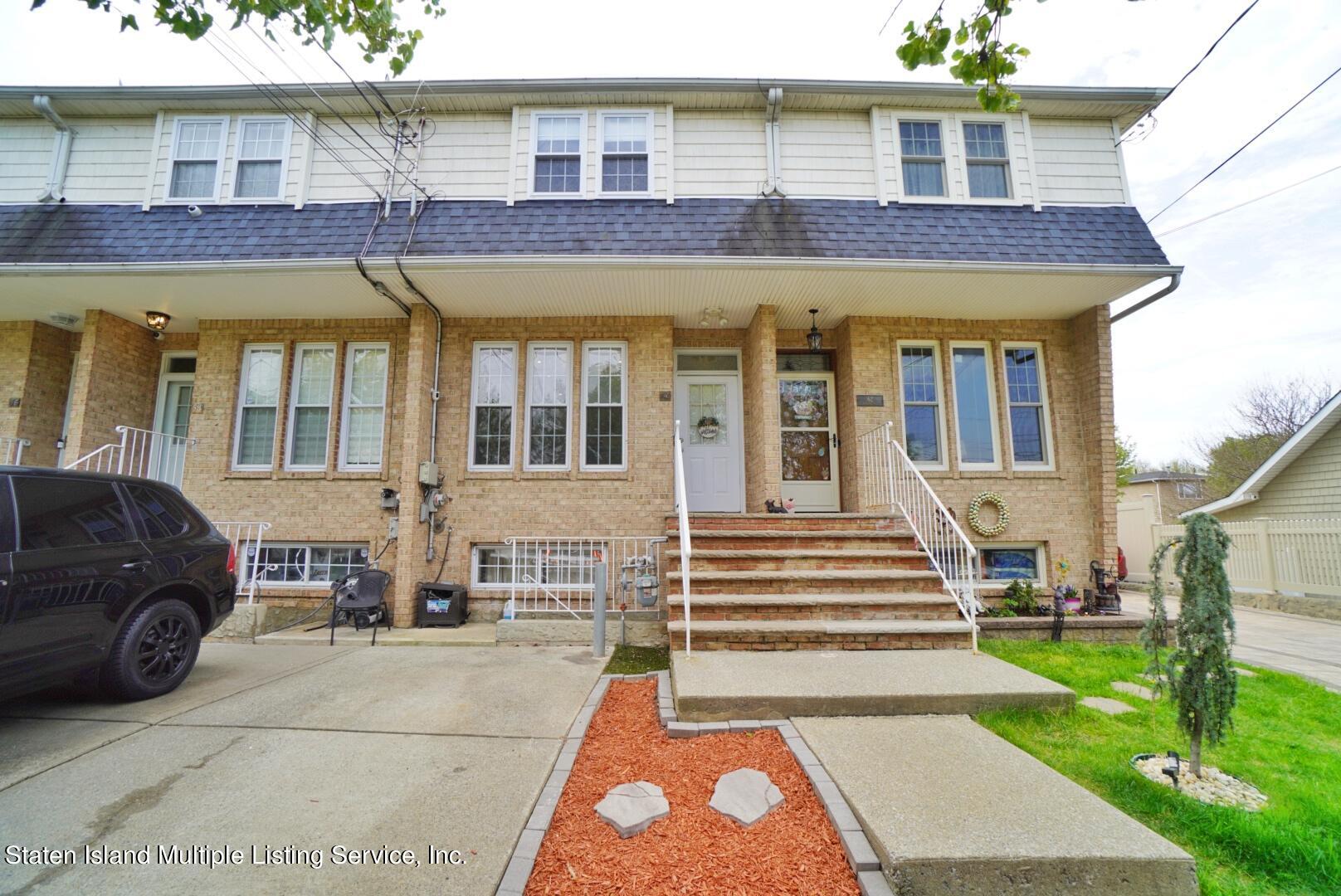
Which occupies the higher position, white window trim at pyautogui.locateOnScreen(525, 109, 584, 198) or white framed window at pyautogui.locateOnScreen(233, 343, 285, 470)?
white window trim at pyautogui.locateOnScreen(525, 109, 584, 198)

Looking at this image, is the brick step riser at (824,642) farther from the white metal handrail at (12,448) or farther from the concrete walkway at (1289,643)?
the white metal handrail at (12,448)

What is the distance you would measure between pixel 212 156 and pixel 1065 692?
10774 mm

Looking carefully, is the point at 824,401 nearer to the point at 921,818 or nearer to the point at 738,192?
the point at 738,192

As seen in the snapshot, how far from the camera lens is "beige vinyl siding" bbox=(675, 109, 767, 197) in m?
6.81

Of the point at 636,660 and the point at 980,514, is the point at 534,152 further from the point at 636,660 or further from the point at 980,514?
the point at 980,514

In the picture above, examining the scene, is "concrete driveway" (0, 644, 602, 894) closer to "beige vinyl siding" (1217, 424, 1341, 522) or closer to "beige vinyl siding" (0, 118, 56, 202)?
"beige vinyl siding" (0, 118, 56, 202)

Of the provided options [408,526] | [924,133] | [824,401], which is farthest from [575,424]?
[924,133]

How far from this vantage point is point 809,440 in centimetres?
766

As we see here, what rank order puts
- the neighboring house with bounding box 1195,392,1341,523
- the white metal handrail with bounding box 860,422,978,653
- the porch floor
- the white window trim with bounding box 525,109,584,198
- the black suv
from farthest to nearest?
the neighboring house with bounding box 1195,392,1341,523 < the white window trim with bounding box 525,109,584,198 < the white metal handrail with bounding box 860,422,978,653 < the porch floor < the black suv

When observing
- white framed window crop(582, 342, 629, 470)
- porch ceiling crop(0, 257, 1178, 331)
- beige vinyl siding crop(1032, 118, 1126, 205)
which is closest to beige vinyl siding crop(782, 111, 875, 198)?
porch ceiling crop(0, 257, 1178, 331)

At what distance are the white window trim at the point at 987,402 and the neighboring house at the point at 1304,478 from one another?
6159 millimetres

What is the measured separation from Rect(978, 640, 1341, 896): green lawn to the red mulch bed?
1183mm

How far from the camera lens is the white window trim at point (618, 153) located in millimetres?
6812

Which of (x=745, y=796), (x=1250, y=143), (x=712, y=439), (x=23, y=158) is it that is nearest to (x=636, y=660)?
(x=745, y=796)
